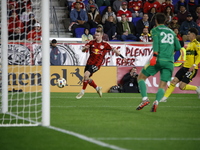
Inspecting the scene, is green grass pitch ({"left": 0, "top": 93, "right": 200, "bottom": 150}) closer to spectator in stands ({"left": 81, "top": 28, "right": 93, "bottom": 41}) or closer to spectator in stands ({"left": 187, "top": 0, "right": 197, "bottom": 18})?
spectator in stands ({"left": 81, "top": 28, "right": 93, "bottom": 41})

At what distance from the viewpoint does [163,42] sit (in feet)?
31.2

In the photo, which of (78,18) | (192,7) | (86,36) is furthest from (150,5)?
(86,36)

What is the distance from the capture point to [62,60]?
A: 18.1m

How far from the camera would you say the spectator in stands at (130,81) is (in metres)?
17.6

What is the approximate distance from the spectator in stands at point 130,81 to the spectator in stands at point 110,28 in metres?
2.58

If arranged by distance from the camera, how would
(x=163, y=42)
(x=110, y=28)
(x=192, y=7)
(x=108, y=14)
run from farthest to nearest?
(x=192, y=7) → (x=108, y=14) → (x=110, y=28) → (x=163, y=42)

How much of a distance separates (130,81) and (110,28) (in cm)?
323

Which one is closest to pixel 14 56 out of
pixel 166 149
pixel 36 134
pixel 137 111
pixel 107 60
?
pixel 107 60

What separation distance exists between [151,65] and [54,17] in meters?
11.7

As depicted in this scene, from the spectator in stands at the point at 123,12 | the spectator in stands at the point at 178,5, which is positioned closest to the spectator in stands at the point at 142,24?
the spectator in stands at the point at 123,12

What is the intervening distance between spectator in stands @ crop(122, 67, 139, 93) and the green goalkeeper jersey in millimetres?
7929

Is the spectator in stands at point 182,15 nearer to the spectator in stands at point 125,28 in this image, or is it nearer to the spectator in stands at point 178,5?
the spectator in stands at point 178,5

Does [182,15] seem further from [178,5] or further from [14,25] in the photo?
[14,25]

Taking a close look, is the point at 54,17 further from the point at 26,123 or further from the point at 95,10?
the point at 26,123
